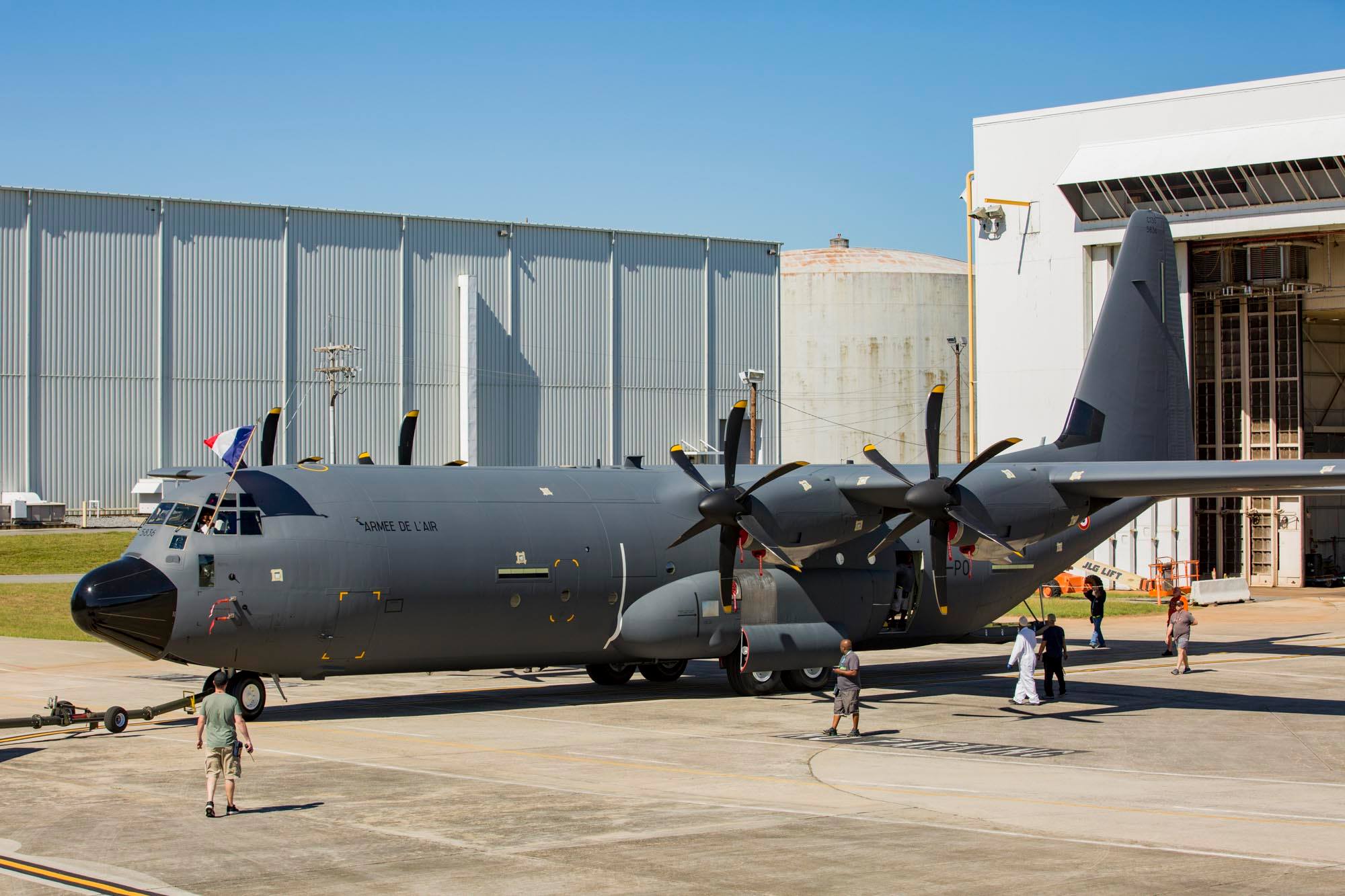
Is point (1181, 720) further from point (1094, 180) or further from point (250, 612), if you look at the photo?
point (1094, 180)

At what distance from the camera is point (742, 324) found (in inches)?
2918

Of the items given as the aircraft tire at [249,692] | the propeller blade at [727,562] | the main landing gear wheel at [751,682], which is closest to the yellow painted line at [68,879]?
the aircraft tire at [249,692]

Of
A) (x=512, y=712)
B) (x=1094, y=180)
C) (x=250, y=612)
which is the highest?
(x=1094, y=180)

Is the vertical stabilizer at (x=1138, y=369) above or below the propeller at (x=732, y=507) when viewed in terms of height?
above

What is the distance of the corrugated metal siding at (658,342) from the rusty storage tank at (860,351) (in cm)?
584

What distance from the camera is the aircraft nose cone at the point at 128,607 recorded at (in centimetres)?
1964

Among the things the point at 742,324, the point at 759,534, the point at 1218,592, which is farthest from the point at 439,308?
the point at 759,534

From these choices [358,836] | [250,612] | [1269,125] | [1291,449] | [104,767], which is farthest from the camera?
[1291,449]

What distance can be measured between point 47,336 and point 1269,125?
48.2 m

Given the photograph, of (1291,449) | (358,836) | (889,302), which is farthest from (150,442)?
(358,836)

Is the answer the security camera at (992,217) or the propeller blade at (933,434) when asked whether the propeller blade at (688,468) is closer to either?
the propeller blade at (933,434)

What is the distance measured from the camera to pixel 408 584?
2172 centimetres

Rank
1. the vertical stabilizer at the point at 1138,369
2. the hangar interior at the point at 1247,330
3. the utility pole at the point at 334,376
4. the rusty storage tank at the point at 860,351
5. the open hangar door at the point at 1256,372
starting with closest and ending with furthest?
the vertical stabilizer at the point at 1138,369 < the hangar interior at the point at 1247,330 < the open hangar door at the point at 1256,372 < the utility pole at the point at 334,376 < the rusty storage tank at the point at 860,351

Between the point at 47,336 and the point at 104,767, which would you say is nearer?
the point at 104,767
